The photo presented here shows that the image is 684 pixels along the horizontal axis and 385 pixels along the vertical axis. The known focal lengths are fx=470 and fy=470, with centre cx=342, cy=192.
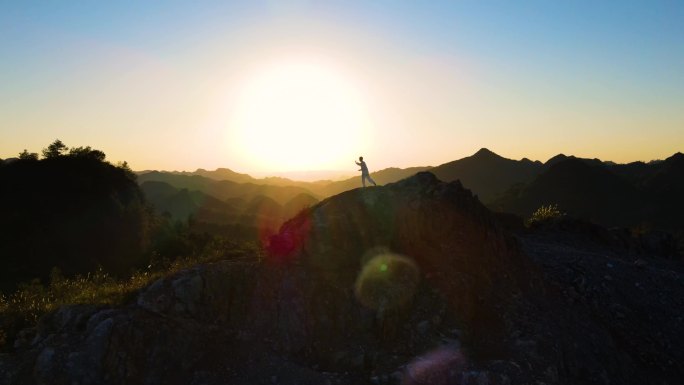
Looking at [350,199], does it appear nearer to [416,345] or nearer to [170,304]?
[416,345]

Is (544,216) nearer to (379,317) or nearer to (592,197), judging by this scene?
(379,317)

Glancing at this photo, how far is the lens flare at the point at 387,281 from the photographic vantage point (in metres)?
11.8

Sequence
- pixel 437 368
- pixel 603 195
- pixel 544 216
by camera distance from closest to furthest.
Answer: pixel 437 368 → pixel 544 216 → pixel 603 195

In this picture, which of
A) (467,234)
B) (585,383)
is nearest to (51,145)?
(467,234)

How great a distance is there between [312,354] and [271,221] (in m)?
87.7

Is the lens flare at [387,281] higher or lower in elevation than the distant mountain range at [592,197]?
higher

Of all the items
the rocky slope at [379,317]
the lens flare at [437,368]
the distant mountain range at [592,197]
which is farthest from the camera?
the distant mountain range at [592,197]

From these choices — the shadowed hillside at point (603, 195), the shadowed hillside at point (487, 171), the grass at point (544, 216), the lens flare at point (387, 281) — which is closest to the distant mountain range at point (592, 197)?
the shadowed hillside at point (603, 195)

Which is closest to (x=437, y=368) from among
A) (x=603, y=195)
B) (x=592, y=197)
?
(x=592, y=197)

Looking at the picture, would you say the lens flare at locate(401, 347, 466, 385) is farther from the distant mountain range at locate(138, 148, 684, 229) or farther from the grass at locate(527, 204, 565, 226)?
the distant mountain range at locate(138, 148, 684, 229)

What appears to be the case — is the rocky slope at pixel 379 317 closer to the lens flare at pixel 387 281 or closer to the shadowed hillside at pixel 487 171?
the lens flare at pixel 387 281

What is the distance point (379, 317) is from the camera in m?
11.5

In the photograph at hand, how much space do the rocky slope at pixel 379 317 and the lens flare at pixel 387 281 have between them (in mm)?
37

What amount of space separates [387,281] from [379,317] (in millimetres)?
1068
